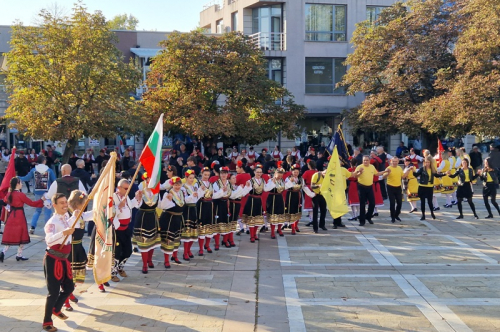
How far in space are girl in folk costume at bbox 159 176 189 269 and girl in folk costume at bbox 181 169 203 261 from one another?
44cm

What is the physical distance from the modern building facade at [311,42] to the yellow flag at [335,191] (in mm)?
19280

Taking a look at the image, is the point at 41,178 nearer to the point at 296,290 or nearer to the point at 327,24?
the point at 296,290

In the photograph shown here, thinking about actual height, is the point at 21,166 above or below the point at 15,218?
above

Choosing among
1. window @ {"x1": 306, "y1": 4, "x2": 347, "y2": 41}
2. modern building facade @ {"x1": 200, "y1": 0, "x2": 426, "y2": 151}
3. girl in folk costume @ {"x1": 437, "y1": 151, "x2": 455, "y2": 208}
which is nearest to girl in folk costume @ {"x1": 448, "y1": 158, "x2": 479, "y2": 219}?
girl in folk costume @ {"x1": 437, "y1": 151, "x2": 455, "y2": 208}

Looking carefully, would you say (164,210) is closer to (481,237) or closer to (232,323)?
(232,323)

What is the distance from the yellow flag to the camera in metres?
13.7

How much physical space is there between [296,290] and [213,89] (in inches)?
588

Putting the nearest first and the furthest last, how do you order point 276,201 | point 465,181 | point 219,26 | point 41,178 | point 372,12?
point 276,201, point 41,178, point 465,181, point 372,12, point 219,26

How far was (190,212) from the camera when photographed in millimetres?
11219

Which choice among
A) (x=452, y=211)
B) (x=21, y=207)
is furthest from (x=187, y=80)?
(x=21, y=207)

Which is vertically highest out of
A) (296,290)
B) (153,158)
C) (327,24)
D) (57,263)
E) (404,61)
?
(327,24)

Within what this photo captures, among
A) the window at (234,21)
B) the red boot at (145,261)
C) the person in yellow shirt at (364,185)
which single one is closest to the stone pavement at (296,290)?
the red boot at (145,261)

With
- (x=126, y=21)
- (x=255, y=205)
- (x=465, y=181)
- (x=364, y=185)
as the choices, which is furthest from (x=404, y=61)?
(x=126, y=21)

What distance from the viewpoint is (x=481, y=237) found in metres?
13.4
